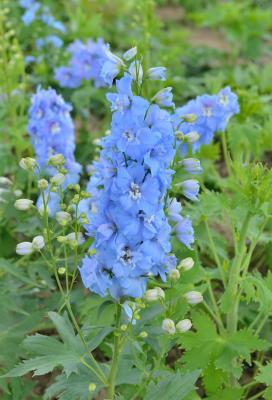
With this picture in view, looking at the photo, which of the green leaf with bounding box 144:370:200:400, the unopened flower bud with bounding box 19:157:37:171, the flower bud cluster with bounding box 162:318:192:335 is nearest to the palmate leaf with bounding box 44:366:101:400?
the green leaf with bounding box 144:370:200:400

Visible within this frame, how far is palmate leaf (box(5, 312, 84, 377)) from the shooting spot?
223 centimetres

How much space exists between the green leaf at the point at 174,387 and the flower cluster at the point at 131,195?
353 millimetres

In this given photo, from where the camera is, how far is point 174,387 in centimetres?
229

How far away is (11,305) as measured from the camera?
2.92 metres

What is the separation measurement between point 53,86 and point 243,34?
1961 mm

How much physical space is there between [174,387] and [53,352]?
16.8 inches

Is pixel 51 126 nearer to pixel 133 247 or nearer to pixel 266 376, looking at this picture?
pixel 133 247

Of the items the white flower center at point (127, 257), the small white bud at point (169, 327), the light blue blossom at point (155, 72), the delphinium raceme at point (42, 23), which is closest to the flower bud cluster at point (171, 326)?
the small white bud at point (169, 327)

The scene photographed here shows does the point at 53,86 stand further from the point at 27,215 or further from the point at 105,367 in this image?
the point at 105,367

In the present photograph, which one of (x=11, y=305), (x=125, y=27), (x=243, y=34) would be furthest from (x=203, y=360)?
(x=125, y=27)

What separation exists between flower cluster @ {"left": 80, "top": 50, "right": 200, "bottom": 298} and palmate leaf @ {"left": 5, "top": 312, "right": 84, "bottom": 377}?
287 millimetres

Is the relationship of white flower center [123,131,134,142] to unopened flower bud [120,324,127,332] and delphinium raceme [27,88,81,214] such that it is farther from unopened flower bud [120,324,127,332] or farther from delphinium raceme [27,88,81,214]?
delphinium raceme [27,88,81,214]

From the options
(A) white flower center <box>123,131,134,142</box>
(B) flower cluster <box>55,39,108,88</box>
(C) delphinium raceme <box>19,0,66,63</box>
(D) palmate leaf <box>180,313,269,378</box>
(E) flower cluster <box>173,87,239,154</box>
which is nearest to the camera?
(A) white flower center <box>123,131,134,142</box>

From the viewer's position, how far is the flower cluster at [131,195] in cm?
206
